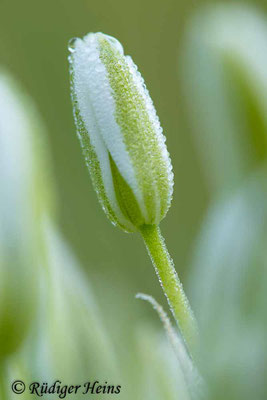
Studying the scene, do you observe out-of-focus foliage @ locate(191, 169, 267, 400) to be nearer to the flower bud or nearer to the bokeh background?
the flower bud

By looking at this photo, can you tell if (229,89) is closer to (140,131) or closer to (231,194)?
(231,194)

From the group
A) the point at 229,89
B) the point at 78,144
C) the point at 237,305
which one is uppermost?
the point at 78,144

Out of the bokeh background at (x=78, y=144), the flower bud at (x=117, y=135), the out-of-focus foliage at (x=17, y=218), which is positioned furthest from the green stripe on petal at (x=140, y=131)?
the bokeh background at (x=78, y=144)

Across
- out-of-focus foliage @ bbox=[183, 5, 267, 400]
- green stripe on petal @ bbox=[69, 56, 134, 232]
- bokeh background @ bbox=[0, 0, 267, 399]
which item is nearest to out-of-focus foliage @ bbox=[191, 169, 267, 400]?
out-of-focus foliage @ bbox=[183, 5, 267, 400]

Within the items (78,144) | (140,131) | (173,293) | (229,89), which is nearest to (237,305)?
(173,293)

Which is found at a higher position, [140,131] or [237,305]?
[140,131]

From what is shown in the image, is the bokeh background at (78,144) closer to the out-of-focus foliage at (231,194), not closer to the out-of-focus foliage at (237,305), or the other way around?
the out-of-focus foliage at (231,194)

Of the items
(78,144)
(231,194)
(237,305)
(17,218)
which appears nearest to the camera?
(237,305)
